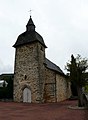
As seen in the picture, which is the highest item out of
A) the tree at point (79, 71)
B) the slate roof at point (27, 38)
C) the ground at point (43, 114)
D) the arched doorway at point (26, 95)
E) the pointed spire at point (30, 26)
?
the pointed spire at point (30, 26)

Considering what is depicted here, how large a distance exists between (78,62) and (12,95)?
13.3m

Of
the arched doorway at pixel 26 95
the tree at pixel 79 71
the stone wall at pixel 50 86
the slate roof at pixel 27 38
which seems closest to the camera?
the tree at pixel 79 71

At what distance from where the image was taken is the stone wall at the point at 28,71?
2596 centimetres

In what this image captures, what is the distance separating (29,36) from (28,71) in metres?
4.85

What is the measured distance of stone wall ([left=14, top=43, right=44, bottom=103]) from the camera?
26.0m

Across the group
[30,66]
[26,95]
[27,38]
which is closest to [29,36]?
[27,38]

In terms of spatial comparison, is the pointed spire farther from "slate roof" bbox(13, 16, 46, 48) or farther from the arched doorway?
the arched doorway

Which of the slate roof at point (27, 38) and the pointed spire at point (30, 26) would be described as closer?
the slate roof at point (27, 38)

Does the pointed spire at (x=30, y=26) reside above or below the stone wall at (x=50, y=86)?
above

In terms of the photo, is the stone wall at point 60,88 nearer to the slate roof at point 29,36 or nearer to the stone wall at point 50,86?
the stone wall at point 50,86

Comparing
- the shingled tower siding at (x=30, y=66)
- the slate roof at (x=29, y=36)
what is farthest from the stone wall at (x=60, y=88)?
the slate roof at (x=29, y=36)

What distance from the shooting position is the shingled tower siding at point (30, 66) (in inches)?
1023

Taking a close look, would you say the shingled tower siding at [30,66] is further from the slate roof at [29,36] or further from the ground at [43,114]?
the ground at [43,114]

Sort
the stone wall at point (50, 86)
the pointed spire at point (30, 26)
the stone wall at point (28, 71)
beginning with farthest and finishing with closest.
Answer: the pointed spire at point (30, 26)
the stone wall at point (50, 86)
the stone wall at point (28, 71)
